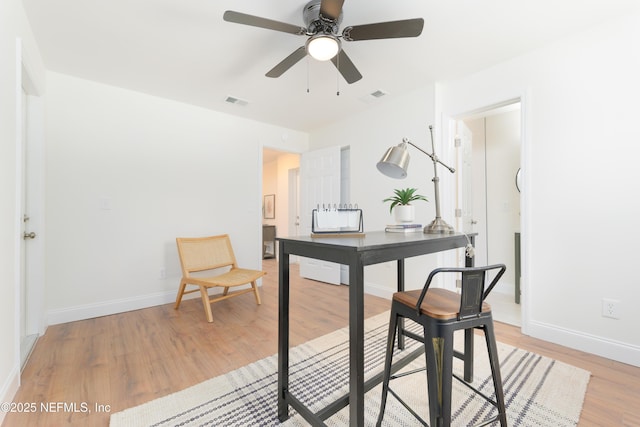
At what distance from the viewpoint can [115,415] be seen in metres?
1.44

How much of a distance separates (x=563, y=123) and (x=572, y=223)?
0.80 m

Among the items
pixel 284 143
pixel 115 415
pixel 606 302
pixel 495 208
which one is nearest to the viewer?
pixel 115 415

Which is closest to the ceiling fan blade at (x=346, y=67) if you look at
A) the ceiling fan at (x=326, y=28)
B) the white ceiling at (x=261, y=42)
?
the ceiling fan at (x=326, y=28)

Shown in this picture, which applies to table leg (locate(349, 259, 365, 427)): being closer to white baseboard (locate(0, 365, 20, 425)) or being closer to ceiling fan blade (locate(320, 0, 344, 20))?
ceiling fan blade (locate(320, 0, 344, 20))

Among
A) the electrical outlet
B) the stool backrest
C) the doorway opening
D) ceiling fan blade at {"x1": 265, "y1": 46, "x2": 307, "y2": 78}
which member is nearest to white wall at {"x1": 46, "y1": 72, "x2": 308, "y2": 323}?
ceiling fan blade at {"x1": 265, "y1": 46, "x2": 307, "y2": 78}

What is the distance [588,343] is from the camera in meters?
2.11

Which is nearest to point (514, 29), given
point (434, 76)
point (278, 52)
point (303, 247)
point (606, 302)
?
point (434, 76)

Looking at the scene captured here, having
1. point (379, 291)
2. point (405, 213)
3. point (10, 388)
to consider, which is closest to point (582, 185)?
point (405, 213)

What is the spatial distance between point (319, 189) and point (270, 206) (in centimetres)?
294

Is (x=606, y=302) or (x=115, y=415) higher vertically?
(x=606, y=302)

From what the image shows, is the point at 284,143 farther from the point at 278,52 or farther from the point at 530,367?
the point at 530,367

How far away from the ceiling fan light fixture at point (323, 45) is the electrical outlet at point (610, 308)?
8.59 feet

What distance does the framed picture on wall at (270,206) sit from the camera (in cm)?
690

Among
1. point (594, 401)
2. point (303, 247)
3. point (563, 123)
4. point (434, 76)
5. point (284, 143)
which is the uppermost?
point (434, 76)
